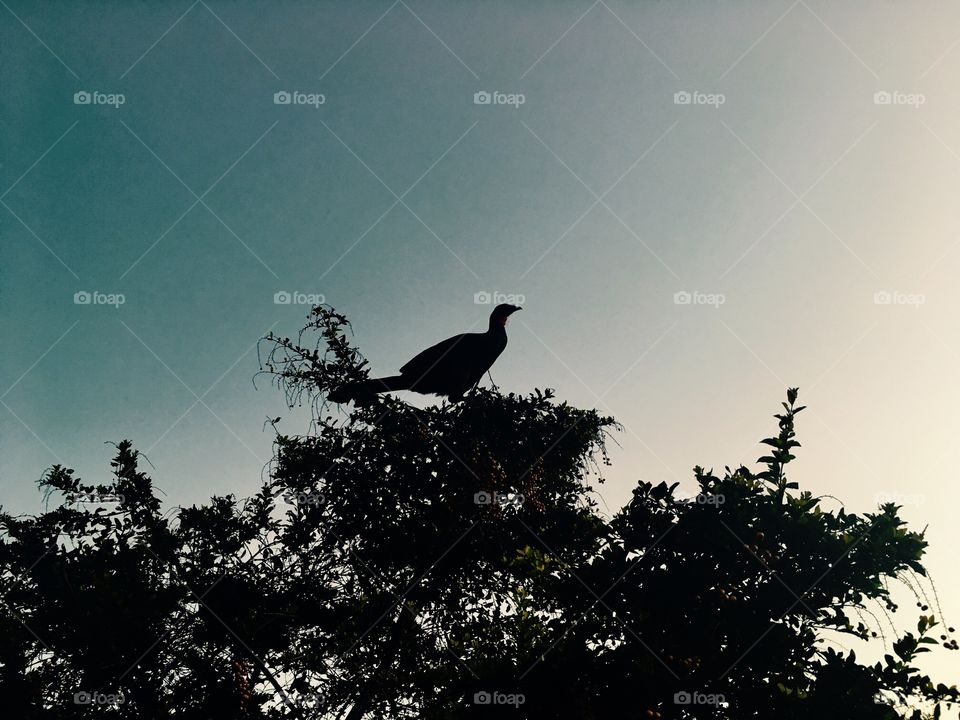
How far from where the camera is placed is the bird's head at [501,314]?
6.77 metres

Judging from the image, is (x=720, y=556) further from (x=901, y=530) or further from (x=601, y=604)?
(x=901, y=530)

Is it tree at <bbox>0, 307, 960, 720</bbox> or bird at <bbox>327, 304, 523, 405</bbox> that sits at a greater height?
bird at <bbox>327, 304, 523, 405</bbox>

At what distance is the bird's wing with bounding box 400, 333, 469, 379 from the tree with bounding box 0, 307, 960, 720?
0.77 meters

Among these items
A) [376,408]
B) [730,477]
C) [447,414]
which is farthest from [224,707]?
[730,477]
